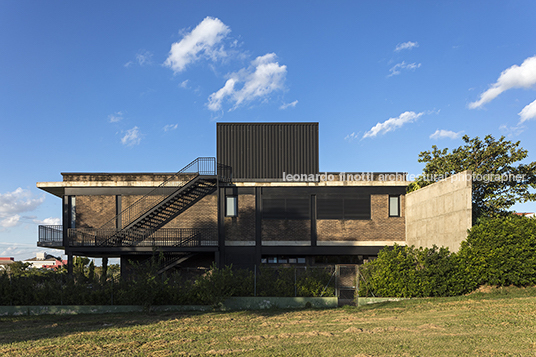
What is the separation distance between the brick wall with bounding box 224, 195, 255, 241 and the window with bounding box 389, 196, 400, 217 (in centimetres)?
952

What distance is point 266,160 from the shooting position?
30.7 meters

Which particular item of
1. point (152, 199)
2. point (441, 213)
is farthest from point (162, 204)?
point (441, 213)

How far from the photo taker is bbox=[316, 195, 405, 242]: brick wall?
1099 inches

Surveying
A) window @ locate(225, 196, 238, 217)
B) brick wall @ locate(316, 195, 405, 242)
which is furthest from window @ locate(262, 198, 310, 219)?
window @ locate(225, 196, 238, 217)

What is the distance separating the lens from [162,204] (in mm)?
26391

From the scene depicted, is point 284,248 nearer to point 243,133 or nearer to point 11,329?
point 243,133

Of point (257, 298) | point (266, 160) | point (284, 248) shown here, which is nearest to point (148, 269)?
point (257, 298)

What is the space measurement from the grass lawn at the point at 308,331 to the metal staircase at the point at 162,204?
27.7ft

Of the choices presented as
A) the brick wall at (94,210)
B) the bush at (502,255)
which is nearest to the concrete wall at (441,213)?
the bush at (502,255)

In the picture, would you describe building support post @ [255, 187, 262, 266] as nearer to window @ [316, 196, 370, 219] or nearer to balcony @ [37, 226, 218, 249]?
balcony @ [37, 226, 218, 249]

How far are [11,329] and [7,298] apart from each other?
5.07 metres

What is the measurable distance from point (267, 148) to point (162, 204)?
9.03 metres

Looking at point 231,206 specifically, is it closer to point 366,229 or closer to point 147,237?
point 147,237

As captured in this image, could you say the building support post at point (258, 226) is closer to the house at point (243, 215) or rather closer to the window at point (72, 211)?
the house at point (243, 215)
